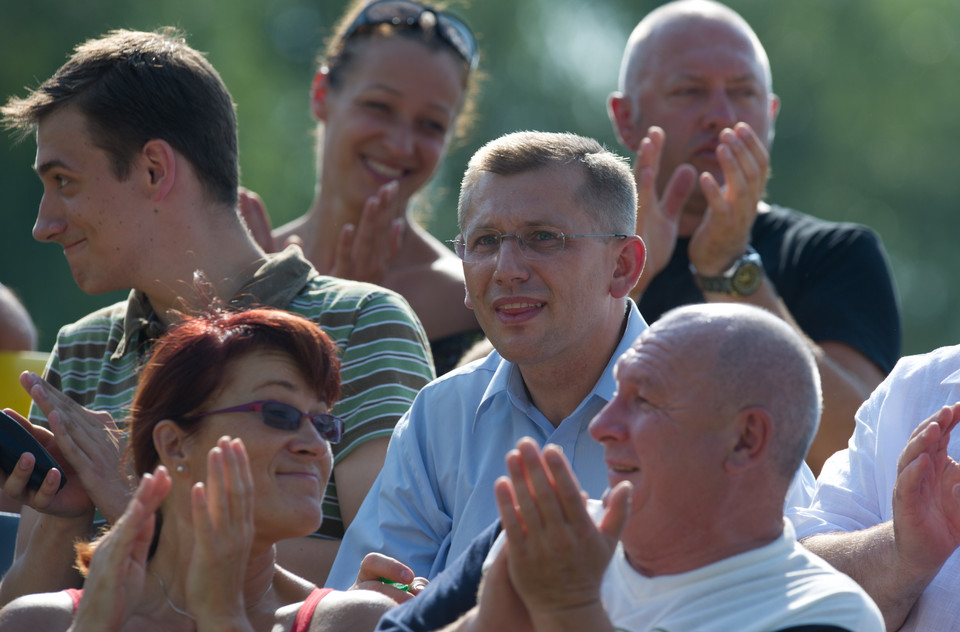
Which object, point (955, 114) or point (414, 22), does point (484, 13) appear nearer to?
point (955, 114)

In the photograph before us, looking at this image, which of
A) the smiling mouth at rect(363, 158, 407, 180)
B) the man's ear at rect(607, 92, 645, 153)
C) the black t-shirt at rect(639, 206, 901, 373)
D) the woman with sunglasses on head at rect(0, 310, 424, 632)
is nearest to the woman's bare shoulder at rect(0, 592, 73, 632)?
the woman with sunglasses on head at rect(0, 310, 424, 632)

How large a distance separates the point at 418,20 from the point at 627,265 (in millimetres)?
1824

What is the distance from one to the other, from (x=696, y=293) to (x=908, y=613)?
1611 millimetres

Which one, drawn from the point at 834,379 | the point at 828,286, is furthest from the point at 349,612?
the point at 828,286

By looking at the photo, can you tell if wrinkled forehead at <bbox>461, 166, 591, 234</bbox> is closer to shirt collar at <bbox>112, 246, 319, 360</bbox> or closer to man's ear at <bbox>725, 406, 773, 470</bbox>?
shirt collar at <bbox>112, 246, 319, 360</bbox>

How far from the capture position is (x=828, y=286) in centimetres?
424

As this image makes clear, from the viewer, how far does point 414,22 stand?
4730 mm

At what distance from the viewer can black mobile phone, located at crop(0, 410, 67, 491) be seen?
10.1 ft

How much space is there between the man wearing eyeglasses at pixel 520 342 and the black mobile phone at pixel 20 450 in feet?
2.37

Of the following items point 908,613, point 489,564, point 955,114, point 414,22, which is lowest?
point 955,114

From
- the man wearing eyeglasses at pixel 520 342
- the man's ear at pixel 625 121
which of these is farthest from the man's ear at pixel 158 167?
the man's ear at pixel 625 121

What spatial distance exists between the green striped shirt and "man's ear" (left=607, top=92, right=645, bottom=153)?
4.98 feet

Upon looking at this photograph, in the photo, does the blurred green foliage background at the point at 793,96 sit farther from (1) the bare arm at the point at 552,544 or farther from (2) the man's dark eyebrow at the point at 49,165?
(1) the bare arm at the point at 552,544

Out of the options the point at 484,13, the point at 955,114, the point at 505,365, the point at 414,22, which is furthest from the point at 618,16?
the point at 505,365
